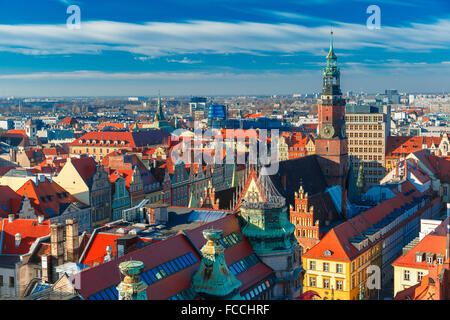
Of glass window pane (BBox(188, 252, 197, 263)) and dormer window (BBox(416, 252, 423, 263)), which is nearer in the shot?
glass window pane (BBox(188, 252, 197, 263))

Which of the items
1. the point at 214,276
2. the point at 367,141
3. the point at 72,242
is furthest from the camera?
the point at 367,141

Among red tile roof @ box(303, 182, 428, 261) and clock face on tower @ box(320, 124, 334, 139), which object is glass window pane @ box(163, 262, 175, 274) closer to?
red tile roof @ box(303, 182, 428, 261)

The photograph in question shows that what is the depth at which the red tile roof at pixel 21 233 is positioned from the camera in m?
50.0

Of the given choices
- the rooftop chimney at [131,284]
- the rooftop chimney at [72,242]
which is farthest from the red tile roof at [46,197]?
the rooftop chimney at [131,284]

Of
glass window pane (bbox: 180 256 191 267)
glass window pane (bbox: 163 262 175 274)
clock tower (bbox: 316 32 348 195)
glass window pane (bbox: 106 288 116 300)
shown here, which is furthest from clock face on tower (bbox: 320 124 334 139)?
glass window pane (bbox: 106 288 116 300)

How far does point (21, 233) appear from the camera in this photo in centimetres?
5172

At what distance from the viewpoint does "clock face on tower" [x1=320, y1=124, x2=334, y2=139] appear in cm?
9250

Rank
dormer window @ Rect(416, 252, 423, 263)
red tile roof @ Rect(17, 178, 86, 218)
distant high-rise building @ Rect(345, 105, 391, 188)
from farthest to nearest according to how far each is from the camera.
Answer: distant high-rise building @ Rect(345, 105, 391, 188) < red tile roof @ Rect(17, 178, 86, 218) < dormer window @ Rect(416, 252, 423, 263)

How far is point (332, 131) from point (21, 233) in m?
55.0

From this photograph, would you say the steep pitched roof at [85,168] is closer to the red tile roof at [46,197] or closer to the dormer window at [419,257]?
the red tile roof at [46,197]

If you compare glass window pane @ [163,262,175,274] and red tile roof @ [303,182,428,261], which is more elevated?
glass window pane @ [163,262,175,274]

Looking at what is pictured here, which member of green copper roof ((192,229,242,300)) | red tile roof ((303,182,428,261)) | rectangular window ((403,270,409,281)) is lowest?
rectangular window ((403,270,409,281))

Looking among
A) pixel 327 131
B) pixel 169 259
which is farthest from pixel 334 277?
pixel 327 131

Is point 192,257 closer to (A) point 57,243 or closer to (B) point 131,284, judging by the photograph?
(A) point 57,243
